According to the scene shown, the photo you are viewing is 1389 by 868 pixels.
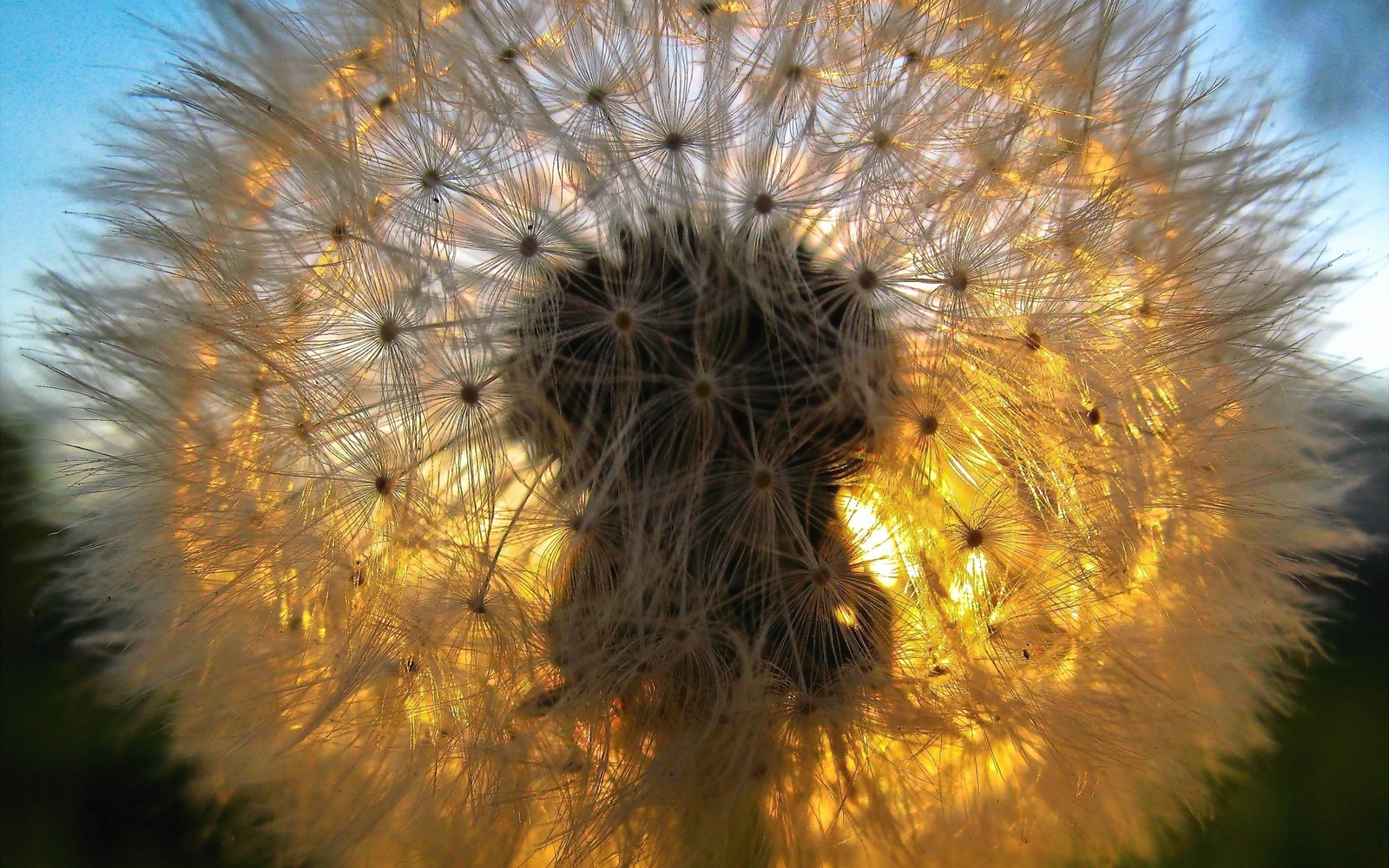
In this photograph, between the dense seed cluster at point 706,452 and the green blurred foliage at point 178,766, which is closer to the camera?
the dense seed cluster at point 706,452

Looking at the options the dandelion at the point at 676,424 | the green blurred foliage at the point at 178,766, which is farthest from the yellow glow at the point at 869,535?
the green blurred foliage at the point at 178,766

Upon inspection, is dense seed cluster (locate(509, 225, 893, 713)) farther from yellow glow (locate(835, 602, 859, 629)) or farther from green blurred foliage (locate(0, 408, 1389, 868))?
green blurred foliage (locate(0, 408, 1389, 868))

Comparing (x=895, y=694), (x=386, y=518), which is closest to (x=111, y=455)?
(x=386, y=518)

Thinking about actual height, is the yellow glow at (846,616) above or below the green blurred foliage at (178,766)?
above

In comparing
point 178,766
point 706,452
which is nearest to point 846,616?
point 706,452

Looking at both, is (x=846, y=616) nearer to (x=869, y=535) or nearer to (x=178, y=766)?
(x=869, y=535)

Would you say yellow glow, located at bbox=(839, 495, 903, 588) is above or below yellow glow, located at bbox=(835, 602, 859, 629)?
above

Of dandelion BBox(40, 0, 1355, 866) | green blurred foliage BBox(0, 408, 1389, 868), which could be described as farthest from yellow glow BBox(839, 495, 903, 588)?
green blurred foliage BBox(0, 408, 1389, 868)

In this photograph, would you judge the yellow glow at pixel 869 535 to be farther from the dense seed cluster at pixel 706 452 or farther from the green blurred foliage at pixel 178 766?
the green blurred foliage at pixel 178 766
